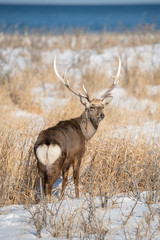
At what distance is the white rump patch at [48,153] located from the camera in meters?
3.74

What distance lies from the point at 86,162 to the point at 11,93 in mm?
5192

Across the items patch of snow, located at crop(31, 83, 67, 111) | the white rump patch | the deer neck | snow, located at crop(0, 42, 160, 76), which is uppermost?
snow, located at crop(0, 42, 160, 76)

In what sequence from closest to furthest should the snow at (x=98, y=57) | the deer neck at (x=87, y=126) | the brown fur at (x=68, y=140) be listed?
the brown fur at (x=68, y=140) < the deer neck at (x=87, y=126) < the snow at (x=98, y=57)

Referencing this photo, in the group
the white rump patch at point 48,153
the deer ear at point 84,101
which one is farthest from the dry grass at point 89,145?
the deer ear at point 84,101

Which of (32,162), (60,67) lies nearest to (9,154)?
(32,162)

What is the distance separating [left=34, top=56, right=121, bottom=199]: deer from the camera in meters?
3.78

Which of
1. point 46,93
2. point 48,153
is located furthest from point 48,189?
point 46,93

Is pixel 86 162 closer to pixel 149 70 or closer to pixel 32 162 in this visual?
pixel 32 162

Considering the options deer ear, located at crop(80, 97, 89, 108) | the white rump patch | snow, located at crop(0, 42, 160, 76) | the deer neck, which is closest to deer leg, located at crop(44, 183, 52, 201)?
the white rump patch

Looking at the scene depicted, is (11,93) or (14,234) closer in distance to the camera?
(14,234)

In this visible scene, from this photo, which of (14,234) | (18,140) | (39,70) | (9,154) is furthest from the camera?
(39,70)

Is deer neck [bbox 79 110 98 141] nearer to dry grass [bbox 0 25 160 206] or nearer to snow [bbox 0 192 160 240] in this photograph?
dry grass [bbox 0 25 160 206]

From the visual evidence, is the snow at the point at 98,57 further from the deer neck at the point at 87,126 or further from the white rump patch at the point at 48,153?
the white rump patch at the point at 48,153

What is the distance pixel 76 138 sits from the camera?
4492 millimetres
